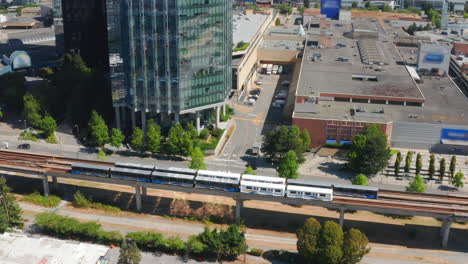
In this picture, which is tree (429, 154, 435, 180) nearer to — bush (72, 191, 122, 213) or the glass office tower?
the glass office tower

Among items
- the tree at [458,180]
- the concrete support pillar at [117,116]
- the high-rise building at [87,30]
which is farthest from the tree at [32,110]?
the tree at [458,180]

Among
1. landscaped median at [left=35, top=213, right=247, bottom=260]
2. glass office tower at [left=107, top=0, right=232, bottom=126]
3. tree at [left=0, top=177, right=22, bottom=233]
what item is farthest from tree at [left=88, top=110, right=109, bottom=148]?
landscaped median at [left=35, top=213, right=247, bottom=260]

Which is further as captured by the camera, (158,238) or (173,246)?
(158,238)

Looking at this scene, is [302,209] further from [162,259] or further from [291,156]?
[162,259]

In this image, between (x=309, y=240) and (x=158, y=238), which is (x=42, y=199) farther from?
(x=309, y=240)

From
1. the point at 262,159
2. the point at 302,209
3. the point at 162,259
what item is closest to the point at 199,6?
the point at 262,159

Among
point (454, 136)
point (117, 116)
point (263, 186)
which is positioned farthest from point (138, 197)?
point (454, 136)

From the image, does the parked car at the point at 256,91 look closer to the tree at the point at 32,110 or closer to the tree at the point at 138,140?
the tree at the point at 138,140
